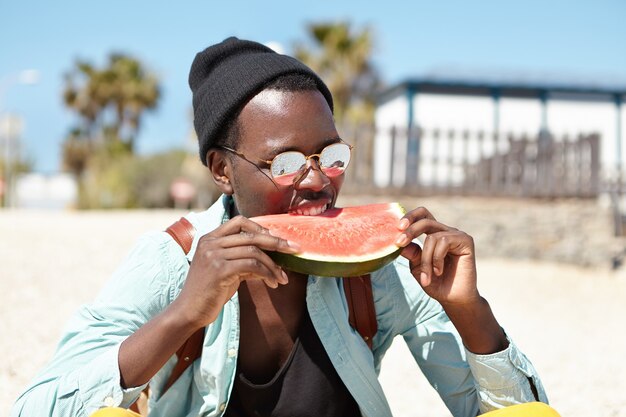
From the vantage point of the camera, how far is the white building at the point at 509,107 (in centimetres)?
2325

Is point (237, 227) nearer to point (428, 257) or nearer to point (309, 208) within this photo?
point (309, 208)

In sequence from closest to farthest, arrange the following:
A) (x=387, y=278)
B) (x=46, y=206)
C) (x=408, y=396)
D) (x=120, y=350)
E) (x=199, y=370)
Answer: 1. (x=120, y=350)
2. (x=199, y=370)
3. (x=387, y=278)
4. (x=408, y=396)
5. (x=46, y=206)

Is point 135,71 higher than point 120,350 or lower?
higher

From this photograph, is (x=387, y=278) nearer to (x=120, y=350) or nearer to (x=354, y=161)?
(x=120, y=350)

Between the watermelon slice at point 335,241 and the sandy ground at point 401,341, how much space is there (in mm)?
2808

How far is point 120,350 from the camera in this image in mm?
1895

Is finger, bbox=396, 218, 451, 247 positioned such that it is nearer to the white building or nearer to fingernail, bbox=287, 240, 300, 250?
fingernail, bbox=287, 240, 300, 250

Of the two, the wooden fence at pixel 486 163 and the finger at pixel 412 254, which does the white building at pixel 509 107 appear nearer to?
the wooden fence at pixel 486 163

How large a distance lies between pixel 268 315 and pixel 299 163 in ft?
1.73

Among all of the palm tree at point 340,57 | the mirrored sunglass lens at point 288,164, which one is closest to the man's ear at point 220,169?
the mirrored sunglass lens at point 288,164

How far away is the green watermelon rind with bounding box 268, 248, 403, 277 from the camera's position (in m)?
1.97

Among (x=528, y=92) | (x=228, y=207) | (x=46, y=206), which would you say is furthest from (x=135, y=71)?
(x=228, y=207)

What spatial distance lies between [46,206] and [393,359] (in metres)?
27.7

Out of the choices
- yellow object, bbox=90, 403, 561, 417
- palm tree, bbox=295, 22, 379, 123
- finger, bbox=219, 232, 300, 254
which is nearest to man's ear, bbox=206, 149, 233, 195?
finger, bbox=219, 232, 300, 254
